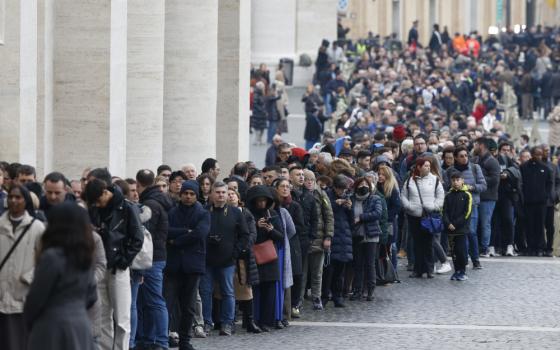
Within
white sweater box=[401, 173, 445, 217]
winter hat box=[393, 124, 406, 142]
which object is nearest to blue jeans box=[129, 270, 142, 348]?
white sweater box=[401, 173, 445, 217]

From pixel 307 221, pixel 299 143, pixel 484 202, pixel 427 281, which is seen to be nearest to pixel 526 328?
pixel 307 221

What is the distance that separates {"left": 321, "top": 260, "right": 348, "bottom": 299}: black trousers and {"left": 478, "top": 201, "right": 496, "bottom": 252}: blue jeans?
16.3ft

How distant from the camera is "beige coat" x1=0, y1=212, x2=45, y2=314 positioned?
1225 centimetres

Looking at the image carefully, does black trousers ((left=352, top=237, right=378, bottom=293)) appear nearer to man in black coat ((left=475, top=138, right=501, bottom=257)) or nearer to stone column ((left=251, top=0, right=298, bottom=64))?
man in black coat ((left=475, top=138, right=501, bottom=257))

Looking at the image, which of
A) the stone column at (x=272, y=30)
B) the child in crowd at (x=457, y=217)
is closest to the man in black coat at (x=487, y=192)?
the child in crowd at (x=457, y=217)

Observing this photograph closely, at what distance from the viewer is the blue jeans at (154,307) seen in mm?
15359

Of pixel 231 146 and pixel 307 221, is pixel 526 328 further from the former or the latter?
pixel 231 146

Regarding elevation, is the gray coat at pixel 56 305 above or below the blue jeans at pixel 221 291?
above

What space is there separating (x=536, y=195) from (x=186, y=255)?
9675 millimetres

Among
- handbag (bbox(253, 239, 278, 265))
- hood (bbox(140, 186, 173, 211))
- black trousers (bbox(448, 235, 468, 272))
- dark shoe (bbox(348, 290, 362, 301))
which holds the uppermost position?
hood (bbox(140, 186, 173, 211))

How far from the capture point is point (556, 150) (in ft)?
118

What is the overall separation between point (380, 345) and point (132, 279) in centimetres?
265

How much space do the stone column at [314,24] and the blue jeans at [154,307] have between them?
38.9m

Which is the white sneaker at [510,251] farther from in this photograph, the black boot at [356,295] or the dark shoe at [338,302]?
the dark shoe at [338,302]
